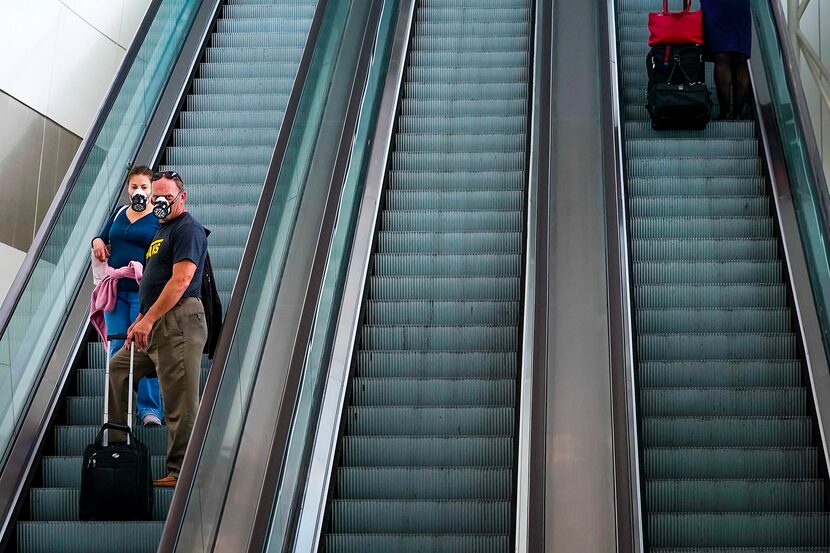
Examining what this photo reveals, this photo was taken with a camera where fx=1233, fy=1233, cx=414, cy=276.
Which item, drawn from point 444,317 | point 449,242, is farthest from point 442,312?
point 449,242

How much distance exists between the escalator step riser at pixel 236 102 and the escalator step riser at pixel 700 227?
2.87m

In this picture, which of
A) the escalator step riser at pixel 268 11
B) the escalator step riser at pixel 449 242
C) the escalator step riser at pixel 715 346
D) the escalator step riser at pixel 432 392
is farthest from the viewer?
the escalator step riser at pixel 268 11

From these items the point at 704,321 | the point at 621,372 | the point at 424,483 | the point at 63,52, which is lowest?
the point at 424,483

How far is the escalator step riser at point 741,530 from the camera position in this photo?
5.31 meters

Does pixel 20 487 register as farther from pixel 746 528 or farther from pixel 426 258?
pixel 746 528

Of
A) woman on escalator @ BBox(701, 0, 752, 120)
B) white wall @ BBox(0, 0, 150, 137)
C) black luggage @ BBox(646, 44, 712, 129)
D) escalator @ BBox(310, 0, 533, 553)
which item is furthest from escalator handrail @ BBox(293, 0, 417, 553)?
white wall @ BBox(0, 0, 150, 137)

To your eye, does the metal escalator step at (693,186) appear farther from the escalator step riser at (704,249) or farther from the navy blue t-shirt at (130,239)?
the navy blue t-shirt at (130,239)

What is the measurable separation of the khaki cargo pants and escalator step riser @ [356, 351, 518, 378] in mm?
1153

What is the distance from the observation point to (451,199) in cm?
780

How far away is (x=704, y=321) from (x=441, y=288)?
Result: 4.87 ft

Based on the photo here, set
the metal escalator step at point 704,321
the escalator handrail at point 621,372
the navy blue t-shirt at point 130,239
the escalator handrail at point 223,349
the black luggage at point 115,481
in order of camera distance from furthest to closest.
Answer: the metal escalator step at point 704,321
the navy blue t-shirt at point 130,239
the black luggage at point 115,481
the escalator handrail at point 223,349
the escalator handrail at point 621,372

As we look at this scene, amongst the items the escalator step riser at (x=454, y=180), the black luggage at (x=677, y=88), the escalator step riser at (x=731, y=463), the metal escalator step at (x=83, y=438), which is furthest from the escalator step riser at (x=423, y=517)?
the black luggage at (x=677, y=88)

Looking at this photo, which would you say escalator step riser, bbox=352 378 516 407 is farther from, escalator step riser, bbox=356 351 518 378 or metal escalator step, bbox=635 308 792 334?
metal escalator step, bbox=635 308 792 334

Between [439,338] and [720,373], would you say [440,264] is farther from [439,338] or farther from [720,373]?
[720,373]
